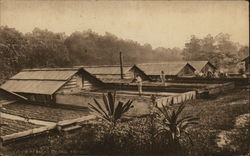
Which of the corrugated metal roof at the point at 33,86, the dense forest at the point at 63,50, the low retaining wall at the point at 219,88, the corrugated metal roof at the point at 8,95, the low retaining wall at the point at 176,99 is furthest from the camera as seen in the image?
the low retaining wall at the point at 219,88

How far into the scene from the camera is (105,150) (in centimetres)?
548

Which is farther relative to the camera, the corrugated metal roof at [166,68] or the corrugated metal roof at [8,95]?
the corrugated metal roof at [166,68]

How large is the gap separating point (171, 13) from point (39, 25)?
145 inches

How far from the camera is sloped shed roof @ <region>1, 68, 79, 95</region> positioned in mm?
5660

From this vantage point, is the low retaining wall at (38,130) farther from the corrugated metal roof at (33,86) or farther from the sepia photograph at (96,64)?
the corrugated metal roof at (33,86)

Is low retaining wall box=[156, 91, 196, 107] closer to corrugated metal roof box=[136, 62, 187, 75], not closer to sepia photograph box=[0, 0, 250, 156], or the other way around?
sepia photograph box=[0, 0, 250, 156]

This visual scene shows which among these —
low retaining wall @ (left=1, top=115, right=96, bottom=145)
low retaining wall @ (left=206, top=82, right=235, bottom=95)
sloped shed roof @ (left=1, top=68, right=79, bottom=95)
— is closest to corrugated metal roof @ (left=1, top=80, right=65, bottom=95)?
sloped shed roof @ (left=1, top=68, right=79, bottom=95)

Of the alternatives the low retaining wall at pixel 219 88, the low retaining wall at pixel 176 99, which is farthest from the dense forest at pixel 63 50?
the low retaining wall at pixel 219 88

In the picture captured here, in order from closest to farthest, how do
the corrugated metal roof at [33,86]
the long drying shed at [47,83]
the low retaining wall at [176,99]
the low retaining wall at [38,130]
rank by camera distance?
the low retaining wall at [38,130], the corrugated metal roof at [33,86], the long drying shed at [47,83], the low retaining wall at [176,99]

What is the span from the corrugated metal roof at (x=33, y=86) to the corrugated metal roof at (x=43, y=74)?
124 millimetres

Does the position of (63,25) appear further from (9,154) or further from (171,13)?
(171,13)

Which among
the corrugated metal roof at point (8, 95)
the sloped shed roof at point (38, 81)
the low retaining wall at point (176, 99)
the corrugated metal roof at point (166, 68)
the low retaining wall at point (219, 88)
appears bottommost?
the low retaining wall at point (176, 99)

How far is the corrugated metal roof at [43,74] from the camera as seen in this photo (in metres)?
5.70

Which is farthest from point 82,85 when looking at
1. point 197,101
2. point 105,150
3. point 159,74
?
point 159,74
